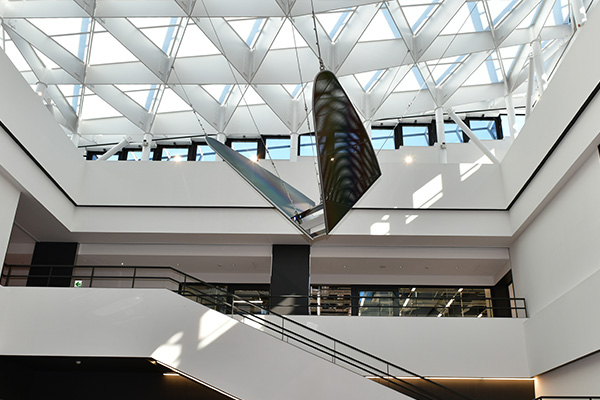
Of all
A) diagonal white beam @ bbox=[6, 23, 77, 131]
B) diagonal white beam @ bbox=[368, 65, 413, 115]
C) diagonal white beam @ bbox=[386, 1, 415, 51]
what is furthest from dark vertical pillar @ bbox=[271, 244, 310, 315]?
diagonal white beam @ bbox=[6, 23, 77, 131]

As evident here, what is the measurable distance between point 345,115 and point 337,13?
14.4 metres

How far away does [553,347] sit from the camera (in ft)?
61.5

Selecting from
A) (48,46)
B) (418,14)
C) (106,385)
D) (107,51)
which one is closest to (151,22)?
(107,51)

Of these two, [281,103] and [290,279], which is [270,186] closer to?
[290,279]

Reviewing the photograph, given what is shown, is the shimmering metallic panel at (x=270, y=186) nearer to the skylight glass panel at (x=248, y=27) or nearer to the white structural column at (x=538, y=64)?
the skylight glass panel at (x=248, y=27)

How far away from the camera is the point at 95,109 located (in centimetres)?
3153

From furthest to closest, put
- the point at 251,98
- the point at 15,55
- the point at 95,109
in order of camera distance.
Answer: the point at 95,109 < the point at 251,98 < the point at 15,55

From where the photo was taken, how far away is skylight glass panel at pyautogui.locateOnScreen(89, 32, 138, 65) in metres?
25.8

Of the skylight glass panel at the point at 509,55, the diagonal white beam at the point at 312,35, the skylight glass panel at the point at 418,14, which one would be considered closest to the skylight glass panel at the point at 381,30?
the skylight glass panel at the point at 418,14

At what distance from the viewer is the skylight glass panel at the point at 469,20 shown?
24.2 m

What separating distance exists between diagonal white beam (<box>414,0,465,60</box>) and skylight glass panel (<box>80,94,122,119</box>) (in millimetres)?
16719

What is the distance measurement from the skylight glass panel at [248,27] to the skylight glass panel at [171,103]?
6.58 metres

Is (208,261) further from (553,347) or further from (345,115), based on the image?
(345,115)

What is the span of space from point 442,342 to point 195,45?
1654cm
